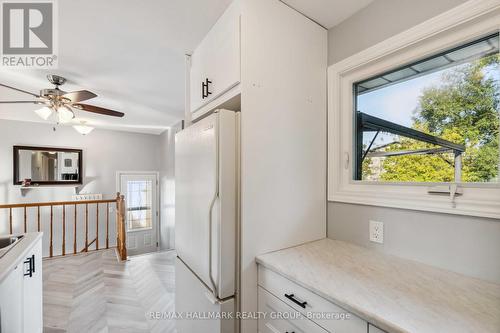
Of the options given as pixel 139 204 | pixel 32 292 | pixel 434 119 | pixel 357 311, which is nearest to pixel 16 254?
pixel 32 292

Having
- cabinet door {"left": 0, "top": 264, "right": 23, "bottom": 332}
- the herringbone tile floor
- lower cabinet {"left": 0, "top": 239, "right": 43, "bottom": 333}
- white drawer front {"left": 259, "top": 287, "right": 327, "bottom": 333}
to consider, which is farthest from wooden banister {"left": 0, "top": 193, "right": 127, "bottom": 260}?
white drawer front {"left": 259, "top": 287, "right": 327, "bottom": 333}

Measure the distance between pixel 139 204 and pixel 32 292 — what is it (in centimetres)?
394

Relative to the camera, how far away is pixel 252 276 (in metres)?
1.20

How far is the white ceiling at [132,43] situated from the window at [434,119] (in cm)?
56

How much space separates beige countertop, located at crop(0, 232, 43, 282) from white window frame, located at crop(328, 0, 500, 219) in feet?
6.59

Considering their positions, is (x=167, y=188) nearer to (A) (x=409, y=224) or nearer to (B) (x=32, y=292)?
(B) (x=32, y=292)

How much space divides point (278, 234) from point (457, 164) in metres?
0.97

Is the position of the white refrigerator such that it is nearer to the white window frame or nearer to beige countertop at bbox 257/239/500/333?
beige countertop at bbox 257/239/500/333

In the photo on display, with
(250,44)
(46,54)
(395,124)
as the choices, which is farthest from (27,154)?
(395,124)

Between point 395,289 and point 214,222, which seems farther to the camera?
point 214,222

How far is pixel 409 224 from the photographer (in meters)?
1.18

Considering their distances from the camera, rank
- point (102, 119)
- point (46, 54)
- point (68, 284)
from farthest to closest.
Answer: point (102, 119), point (68, 284), point (46, 54)

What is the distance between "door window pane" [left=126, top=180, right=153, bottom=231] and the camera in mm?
5395

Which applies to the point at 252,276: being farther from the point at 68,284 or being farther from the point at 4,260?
the point at 68,284
